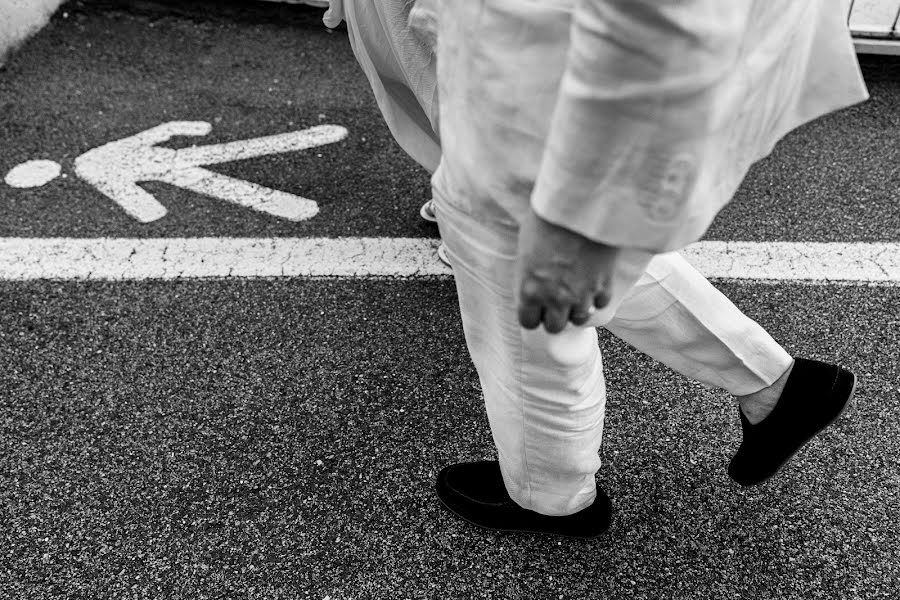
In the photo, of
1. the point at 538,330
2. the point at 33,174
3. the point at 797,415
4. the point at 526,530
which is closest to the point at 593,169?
the point at 538,330

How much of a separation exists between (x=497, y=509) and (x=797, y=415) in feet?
2.19

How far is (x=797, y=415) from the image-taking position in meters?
1.50

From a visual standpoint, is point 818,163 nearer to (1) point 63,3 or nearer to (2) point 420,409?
(2) point 420,409

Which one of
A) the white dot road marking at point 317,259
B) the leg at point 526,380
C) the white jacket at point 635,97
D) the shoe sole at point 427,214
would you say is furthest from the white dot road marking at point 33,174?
the white jacket at point 635,97

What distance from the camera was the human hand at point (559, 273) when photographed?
91 centimetres

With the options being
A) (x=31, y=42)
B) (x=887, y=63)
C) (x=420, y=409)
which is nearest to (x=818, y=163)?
(x=887, y=63)

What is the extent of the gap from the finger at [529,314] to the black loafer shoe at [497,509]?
30.6 inches

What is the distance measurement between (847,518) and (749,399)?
429 mm

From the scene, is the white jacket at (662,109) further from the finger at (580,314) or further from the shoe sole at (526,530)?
the shoe sole at (526,530)

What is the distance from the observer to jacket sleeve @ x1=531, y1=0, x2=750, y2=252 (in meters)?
0.74

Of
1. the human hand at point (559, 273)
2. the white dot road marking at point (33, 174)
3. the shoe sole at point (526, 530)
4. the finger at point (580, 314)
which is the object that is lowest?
the shoe sole at point (526, 530)

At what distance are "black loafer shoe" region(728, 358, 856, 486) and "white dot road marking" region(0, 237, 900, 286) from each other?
3.04 ft

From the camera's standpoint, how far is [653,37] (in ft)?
2.41

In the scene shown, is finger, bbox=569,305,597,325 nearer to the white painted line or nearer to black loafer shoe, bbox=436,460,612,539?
black loafer shoe, bbox=436,460,612,539
